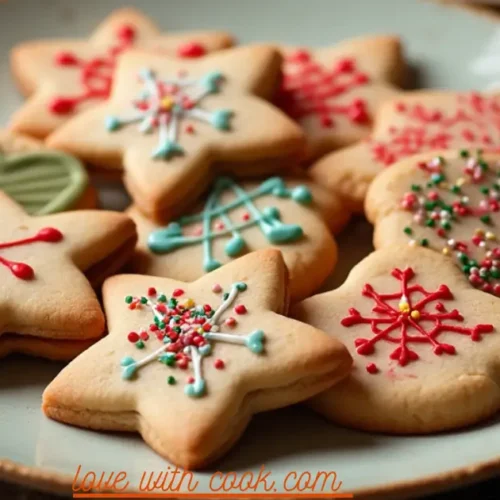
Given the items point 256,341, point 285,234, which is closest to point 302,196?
point 285,234

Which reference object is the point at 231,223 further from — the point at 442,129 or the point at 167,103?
the point at 442,129

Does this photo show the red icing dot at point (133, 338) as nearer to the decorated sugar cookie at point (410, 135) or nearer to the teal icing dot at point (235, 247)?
the teal icing dot at point (235, 247)

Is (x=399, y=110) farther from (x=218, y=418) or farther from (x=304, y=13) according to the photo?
(x=218, y=418)

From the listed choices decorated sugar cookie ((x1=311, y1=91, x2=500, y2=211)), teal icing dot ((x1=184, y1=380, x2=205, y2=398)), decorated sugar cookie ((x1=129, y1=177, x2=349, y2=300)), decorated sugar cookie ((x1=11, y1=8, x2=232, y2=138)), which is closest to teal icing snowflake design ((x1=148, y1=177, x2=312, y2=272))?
decorated sugar cookie ((x1=129, y1=177, x2=349, y2=300))

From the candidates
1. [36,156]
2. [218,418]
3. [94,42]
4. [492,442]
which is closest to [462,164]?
[492,442]

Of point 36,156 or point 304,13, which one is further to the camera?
point 304,13

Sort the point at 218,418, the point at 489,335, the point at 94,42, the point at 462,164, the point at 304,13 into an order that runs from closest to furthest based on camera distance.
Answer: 1. the point at 218,418
2. the point at 489,335
3. the point at 462,164
4. the point at 94,42
5. the point at 304,13

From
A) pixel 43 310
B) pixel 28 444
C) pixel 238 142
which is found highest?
pixel 238 142

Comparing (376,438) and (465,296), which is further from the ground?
(465,296)
